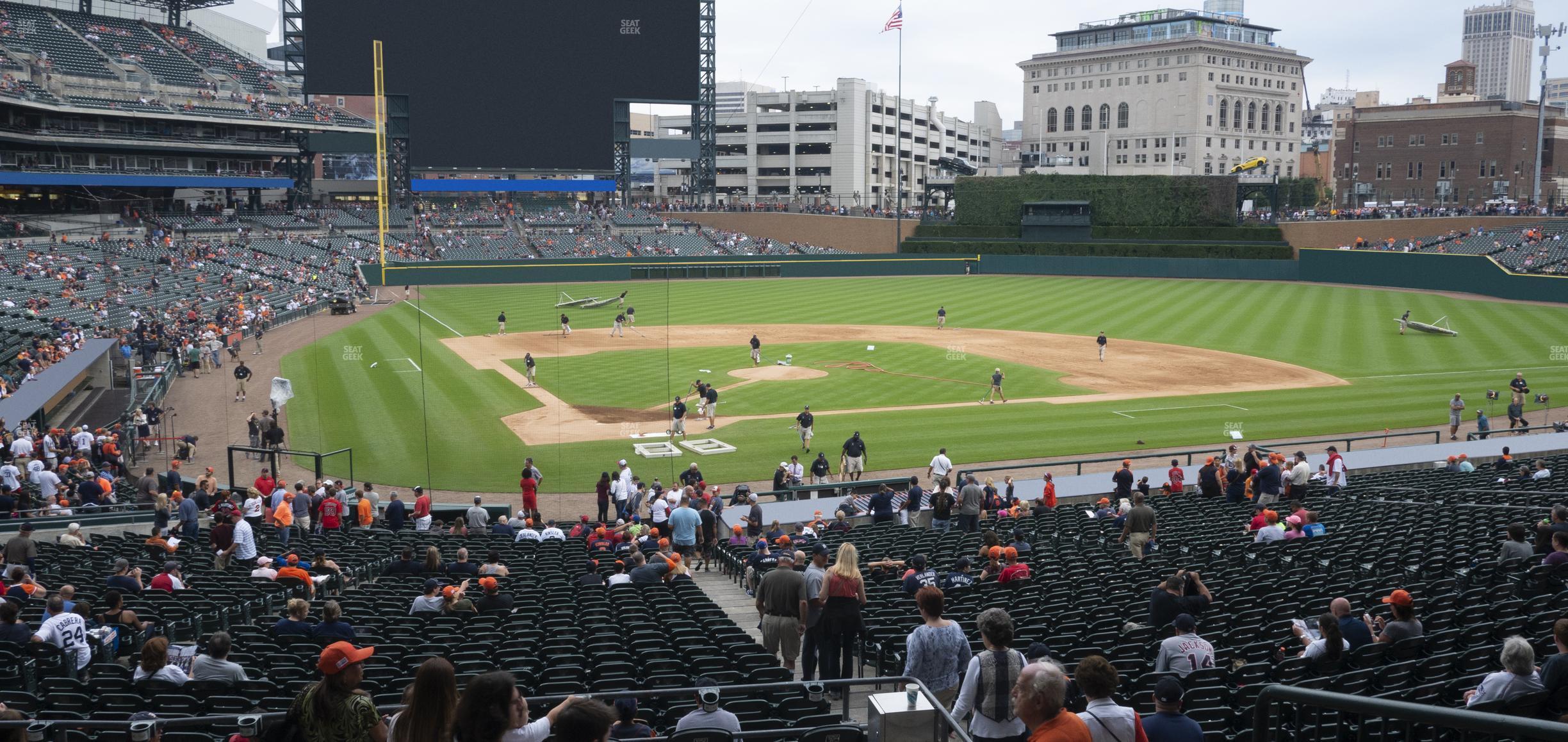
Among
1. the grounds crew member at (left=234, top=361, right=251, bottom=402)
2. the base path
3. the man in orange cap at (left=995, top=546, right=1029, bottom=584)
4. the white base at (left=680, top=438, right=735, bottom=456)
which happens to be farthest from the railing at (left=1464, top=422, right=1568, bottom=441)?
the grounds crew member at (left=234, top=361, right=251, bottom=402)

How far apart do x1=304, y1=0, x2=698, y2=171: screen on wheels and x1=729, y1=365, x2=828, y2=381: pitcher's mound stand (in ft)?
148

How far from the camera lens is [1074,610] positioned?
10.5 metres

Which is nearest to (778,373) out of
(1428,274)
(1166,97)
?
(1428,274)

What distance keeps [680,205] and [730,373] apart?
6530cm

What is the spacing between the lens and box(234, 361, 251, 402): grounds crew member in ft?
105

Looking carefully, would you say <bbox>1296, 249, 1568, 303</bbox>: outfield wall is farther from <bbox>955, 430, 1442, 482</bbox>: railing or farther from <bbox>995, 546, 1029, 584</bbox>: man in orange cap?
<bbox>995, 546, 1029, 584</bbox>: man in orange cap

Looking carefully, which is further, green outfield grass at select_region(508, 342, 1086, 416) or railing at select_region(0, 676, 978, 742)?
green outfield grass at select_region(508, 342, 1086, 416)

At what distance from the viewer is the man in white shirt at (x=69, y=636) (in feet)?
31.7

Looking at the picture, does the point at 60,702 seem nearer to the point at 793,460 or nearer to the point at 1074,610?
the point at 1074,610

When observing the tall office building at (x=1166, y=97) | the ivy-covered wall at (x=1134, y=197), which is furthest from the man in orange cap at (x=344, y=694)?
the tall office building at (x=1166, y=97)

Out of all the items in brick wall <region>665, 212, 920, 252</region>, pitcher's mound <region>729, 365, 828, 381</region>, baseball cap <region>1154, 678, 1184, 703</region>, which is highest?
brick wall <region>665, 212, 920, 252</region>

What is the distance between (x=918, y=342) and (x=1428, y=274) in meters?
37.7

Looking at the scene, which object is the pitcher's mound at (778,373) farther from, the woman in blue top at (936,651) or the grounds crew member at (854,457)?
the woman in blue top at (936,651)

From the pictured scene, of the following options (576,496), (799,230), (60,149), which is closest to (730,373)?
(576,496)
